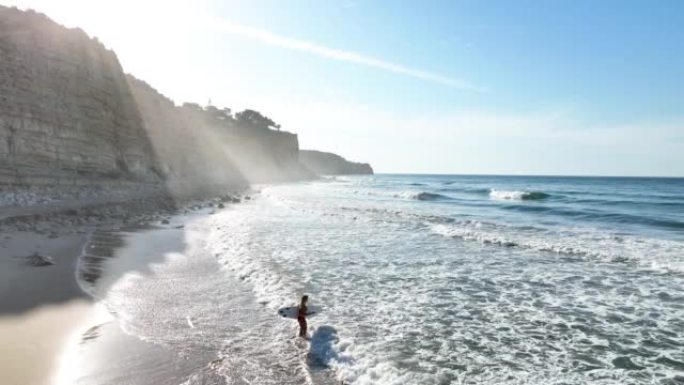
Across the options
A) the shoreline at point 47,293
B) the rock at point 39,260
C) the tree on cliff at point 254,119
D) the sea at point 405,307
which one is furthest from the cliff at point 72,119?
the tree on cliff at point 254,119

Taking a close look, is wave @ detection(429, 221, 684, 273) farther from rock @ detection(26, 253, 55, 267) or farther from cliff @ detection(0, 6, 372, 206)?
cliff @ detection(0, 6, 372, 206)

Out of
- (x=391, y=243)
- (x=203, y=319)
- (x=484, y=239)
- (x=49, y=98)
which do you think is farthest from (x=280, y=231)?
(x=49, y=98)

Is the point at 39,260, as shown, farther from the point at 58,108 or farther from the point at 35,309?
the point at 58,108

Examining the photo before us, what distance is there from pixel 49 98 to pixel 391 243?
2007 cm

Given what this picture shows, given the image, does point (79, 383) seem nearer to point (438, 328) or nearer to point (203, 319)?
point (203, 319)

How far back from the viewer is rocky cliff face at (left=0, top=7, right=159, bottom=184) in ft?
67.9

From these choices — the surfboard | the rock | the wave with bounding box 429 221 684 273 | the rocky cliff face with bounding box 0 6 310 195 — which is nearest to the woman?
the surfboard

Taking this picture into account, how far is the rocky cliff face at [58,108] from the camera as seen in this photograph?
20688 millimetres

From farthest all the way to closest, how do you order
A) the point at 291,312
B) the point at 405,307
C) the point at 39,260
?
1. the point at 39,260
2. the point at 405,307
3. the point at 291,312

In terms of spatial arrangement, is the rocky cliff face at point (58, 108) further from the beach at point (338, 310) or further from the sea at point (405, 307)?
the sea at point (405, 307)

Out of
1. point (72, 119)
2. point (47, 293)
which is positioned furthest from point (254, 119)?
point (47, 293)

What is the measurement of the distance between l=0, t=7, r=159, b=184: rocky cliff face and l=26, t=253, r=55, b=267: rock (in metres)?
11.5

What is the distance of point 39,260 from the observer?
33.4ft

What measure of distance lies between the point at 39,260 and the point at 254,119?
103379 millimetres
